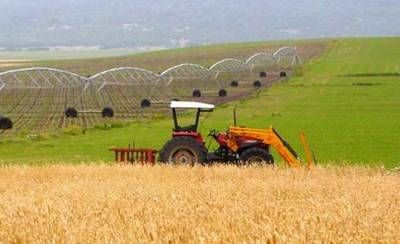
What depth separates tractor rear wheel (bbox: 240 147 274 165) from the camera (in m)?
20.2

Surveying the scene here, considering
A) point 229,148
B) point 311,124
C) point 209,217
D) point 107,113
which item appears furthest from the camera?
point 107,113

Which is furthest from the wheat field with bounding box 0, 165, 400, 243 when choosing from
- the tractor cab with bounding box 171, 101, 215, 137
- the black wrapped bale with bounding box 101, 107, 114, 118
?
the black wrapped bale with bounding box 101, 107, 114, 118

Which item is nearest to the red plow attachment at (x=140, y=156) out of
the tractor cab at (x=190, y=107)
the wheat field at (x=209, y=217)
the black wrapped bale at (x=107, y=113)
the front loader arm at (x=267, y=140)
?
the tractor cab at (x=190, y=107)

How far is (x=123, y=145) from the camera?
105 feet

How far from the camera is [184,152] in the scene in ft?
66.5

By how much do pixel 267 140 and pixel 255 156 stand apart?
504mm

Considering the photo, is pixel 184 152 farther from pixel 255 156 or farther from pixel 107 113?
pixel 107 113

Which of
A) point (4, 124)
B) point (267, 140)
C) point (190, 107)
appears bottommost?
point (4, 124)

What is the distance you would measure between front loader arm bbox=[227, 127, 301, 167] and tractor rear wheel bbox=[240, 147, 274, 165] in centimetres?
28

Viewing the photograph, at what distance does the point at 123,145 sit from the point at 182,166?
13.3 m

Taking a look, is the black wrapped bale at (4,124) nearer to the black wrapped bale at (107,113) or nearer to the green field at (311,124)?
the green field at (311,124)

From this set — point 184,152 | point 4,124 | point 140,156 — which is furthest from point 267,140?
point 4,124

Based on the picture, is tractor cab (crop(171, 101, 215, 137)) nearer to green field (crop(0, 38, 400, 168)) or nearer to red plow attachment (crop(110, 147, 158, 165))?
red plow attachment (crop(110, 147, 158, 165))

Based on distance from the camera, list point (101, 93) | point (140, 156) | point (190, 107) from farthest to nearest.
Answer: point (101, 93) → point (140, 156) → point (190, 107)
